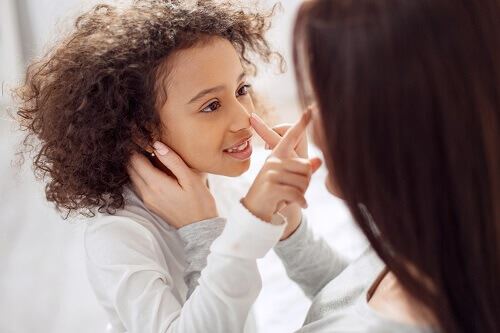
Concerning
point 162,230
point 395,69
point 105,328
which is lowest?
point 105,328

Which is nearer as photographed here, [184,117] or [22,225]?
[184,117]

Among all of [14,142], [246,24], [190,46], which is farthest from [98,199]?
[14,142]

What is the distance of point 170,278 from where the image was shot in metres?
0.99

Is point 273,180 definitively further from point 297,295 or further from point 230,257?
point 297,295

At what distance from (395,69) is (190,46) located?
0.52 metres

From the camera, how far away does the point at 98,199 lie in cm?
105

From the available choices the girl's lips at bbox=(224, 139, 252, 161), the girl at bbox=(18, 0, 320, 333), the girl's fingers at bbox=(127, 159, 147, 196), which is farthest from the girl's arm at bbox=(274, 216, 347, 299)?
the girl's fingers at bbox=(127, 159, 147, 196)

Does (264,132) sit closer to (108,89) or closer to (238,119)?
(238,119)

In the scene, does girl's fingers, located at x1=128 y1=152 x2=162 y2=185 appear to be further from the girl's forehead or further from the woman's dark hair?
the woman's dark hair

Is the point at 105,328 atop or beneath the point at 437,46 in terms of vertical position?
beneath

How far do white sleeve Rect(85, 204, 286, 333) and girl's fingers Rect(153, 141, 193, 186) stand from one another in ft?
0.34

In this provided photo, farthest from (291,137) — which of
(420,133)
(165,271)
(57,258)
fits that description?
(57,258)

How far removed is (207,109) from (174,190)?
14cm

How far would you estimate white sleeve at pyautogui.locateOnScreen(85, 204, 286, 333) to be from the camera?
0.82m
